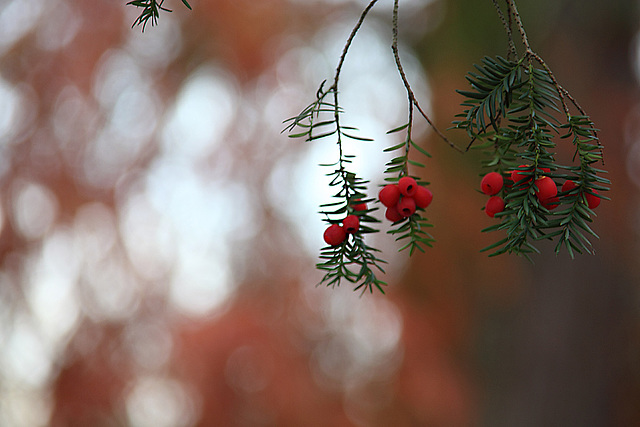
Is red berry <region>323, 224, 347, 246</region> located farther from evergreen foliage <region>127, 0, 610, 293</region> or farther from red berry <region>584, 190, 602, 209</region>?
red berry <region>584, 190, 602, 209</region>

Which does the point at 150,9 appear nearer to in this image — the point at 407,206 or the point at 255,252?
the point at 407,206

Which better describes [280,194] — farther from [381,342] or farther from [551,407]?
[551,407]

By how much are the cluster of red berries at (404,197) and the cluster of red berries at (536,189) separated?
0.03 meters

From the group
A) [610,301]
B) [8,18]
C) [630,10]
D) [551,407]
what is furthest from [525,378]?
[8,18]

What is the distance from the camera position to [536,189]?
27 centimetres

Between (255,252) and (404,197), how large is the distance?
5.09 feet

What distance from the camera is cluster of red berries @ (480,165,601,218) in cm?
27

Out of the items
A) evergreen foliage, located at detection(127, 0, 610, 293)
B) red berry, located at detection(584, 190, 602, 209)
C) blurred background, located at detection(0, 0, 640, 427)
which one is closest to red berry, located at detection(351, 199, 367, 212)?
evergreen foliage, located at detection(127, 0, 610, 293)

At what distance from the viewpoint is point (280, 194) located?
186 centimetres

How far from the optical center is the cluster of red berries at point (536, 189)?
27 centimetres

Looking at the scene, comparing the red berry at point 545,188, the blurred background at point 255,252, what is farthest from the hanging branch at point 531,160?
the blurred background at point 255,252

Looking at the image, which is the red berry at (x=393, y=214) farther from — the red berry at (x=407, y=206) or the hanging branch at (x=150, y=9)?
the hanging branch at (x=150, y=9)

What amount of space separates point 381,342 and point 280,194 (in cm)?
56

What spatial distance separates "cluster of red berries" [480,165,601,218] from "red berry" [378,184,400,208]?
0.13 ft
